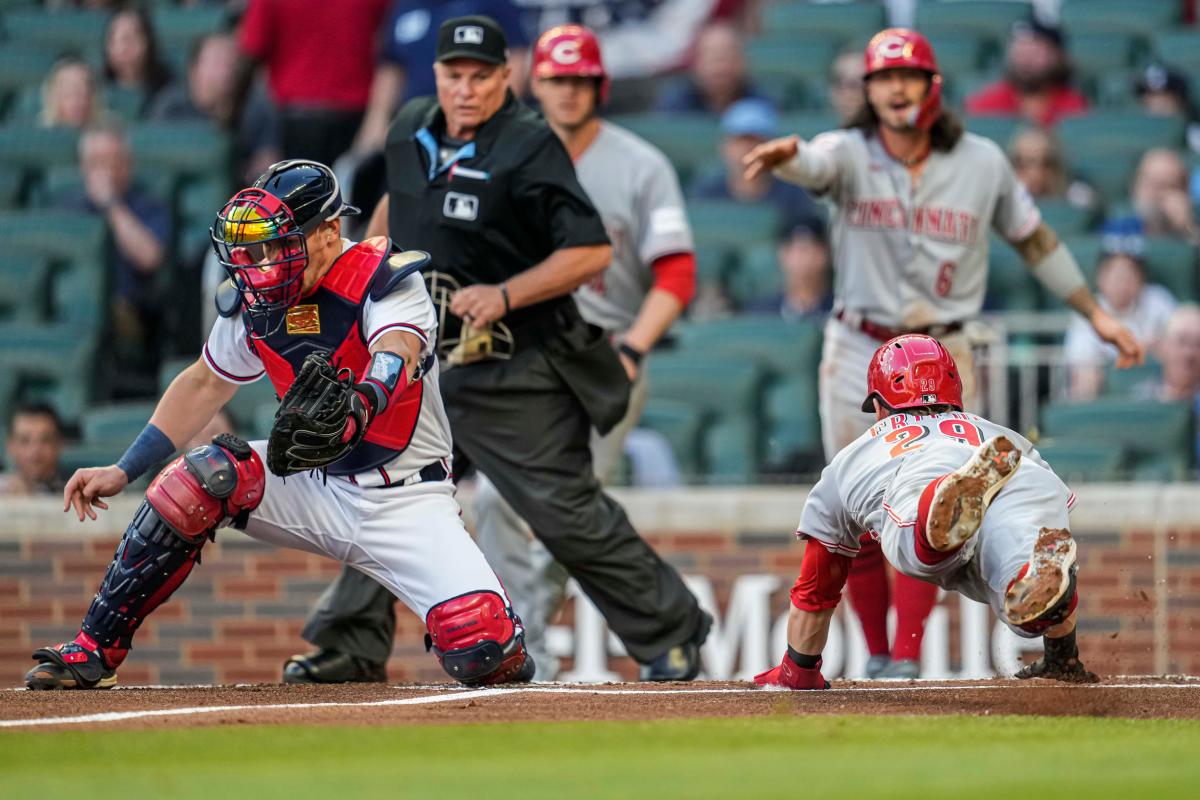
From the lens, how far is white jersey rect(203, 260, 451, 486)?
5980mm

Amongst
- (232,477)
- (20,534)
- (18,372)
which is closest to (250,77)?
(18,372)

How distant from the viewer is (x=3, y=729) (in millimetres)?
5023

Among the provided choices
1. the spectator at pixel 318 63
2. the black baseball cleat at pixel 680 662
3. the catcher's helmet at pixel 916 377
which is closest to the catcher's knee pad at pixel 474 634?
the black baseball cleat at pixel 680 662

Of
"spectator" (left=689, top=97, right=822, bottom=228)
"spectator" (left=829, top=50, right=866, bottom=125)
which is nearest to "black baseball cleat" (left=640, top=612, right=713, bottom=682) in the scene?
"spectator" (left=689, top=97, right=822, bottom=228)

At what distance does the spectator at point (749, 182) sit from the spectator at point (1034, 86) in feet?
4.76

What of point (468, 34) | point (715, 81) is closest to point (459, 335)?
point (468, 34)

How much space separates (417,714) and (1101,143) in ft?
Answer: 26.0

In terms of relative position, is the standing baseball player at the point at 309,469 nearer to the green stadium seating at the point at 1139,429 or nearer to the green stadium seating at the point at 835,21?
the green stadium seating at the point at 1139,429

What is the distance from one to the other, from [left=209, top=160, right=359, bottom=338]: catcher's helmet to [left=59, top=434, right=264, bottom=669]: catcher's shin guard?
48 cm

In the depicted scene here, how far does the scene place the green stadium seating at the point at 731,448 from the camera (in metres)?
10.2

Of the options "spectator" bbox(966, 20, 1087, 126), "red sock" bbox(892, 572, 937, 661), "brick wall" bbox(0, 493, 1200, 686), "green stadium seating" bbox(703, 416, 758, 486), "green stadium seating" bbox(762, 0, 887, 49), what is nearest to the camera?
"red sock" bbox(892, 572, 937, 661)

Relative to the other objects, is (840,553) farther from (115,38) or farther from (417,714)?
(115,38)

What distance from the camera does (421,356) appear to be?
19.7 feet

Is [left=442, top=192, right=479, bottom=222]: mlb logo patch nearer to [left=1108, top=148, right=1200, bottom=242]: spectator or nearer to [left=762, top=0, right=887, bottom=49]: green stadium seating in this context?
[left=1108, top=148, right=1200, bottom=242]: spectator
